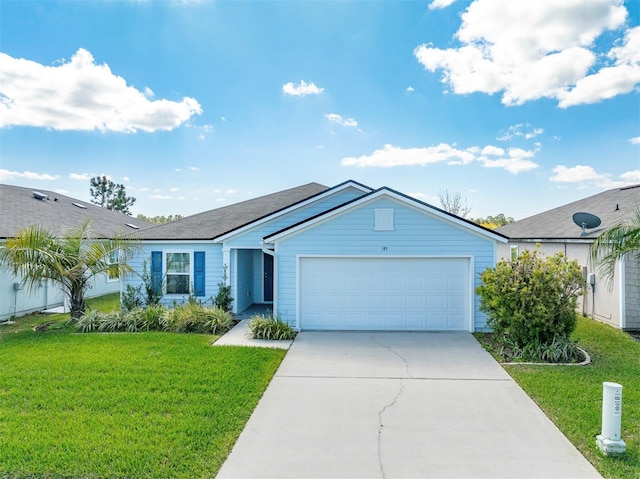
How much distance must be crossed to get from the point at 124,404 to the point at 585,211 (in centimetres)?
1782

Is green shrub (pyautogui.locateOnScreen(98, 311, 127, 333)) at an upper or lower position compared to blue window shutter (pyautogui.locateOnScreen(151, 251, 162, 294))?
lower

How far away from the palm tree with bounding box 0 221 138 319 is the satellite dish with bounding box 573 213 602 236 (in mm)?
15563

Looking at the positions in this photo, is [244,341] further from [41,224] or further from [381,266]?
[41,224]

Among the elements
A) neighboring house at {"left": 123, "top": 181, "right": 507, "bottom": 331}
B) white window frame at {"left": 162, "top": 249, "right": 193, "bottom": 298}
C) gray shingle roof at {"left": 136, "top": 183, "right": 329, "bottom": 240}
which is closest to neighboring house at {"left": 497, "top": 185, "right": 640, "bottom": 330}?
neighboring house at {"left": 123, "top": 181, "right": 507, "bottom": 331}

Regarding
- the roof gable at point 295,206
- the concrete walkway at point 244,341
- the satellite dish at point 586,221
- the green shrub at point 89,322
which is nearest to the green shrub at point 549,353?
the concrete walkway at point 244,341

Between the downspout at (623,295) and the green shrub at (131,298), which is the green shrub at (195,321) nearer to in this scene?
the green shrub at (131,298)

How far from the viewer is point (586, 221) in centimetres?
1311

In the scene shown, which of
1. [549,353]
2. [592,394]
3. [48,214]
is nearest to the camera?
[592,394]

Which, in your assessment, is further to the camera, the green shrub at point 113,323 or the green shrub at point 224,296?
the green shrub at point 224,296

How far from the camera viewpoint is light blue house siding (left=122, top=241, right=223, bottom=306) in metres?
13.1

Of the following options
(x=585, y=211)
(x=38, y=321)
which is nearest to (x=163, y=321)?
(x=38, y=321)

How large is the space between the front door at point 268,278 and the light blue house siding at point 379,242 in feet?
14.2

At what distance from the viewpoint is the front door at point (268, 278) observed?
1535 centimetres

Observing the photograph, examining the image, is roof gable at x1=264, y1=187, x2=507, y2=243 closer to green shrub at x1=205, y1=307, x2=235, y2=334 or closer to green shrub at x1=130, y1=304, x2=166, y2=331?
green shrub at x1=205, y1=307, x2=235, y2=334
